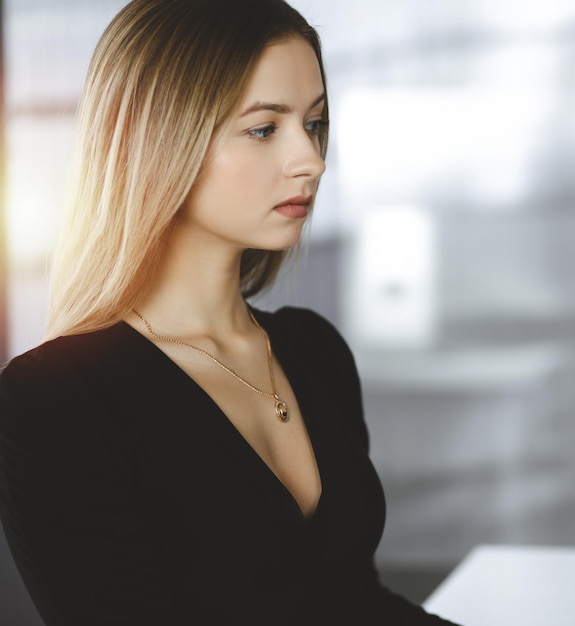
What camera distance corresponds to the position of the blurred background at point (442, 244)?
3797 millimetres

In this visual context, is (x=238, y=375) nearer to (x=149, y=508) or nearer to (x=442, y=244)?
(x=149, y=508)

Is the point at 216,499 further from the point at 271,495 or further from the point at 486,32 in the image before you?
the point at 486,32

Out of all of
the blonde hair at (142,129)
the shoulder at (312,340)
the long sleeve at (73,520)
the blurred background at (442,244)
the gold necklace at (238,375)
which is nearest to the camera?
the long sleeve at (73,520)

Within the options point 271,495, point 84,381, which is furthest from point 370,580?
point 84,381

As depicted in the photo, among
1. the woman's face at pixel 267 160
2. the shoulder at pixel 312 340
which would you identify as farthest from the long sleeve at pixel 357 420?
the woman's face at pixel 267 160

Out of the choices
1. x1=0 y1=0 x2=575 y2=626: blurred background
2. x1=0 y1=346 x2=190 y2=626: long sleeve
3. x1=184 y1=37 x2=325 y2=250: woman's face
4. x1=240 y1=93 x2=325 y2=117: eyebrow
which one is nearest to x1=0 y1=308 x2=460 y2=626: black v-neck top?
x1=0 y1=346 x2=190 y2=626: long sleeve

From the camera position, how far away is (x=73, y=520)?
103 cm

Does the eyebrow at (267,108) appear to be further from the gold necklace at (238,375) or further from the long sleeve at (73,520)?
the long sleeve at (73,520)

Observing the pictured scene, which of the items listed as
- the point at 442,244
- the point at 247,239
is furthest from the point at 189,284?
the point at 442,244

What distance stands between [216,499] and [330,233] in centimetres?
291

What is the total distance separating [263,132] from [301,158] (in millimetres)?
58

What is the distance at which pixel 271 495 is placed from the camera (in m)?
1.16

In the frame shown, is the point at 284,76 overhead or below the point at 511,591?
overhead

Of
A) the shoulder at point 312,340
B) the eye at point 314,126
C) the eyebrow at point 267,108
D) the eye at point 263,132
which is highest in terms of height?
the eyebrow at point 267,108
